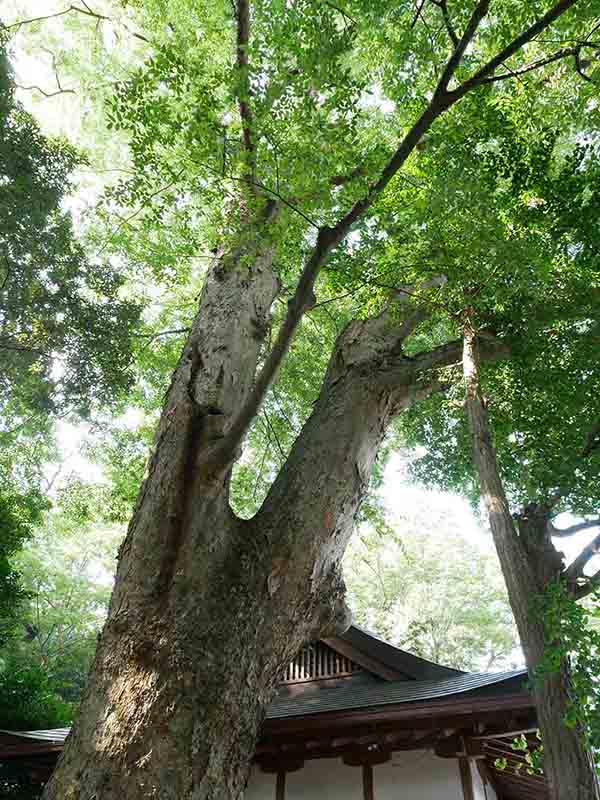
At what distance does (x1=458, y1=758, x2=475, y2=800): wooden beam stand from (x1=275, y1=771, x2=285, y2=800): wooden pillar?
6.00ft

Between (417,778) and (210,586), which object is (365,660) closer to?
(417,778)

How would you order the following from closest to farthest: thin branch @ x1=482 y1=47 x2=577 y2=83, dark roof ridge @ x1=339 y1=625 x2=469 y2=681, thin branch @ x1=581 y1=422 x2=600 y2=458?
thin branch @ x1=482 y1=47 x2=577 y2=83 → thin branch @ x1=581 y1=422 x2=600 y2=458 → dark roof ridge @ x1=339 y1=625 x2=469 y2=681

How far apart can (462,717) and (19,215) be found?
765 cm

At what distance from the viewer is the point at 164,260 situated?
5805 millimetres

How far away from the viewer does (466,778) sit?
5.11m

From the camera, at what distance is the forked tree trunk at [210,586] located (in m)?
2.52

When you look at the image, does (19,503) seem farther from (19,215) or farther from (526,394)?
(526,394)

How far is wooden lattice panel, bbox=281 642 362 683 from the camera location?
23.1ft

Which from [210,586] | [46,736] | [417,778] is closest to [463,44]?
[210,586]

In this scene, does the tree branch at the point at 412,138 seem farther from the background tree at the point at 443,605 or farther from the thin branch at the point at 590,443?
the background tree at the point at 443,605

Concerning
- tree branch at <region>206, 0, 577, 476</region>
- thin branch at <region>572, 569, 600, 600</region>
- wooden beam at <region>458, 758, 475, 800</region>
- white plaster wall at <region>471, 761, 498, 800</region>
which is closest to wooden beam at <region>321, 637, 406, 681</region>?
white plaster wall at <region>471, 761, 498, 800</region>

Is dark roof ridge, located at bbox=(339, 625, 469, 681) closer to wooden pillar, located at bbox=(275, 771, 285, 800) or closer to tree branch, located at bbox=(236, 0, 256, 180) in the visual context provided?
wooden pillar, located at bbox=(275, 771, 285, 800)

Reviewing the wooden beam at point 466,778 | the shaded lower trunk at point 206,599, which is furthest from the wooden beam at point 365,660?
the shaded lower trunk at point 206,599

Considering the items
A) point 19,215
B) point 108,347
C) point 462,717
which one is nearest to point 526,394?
point 462,717
